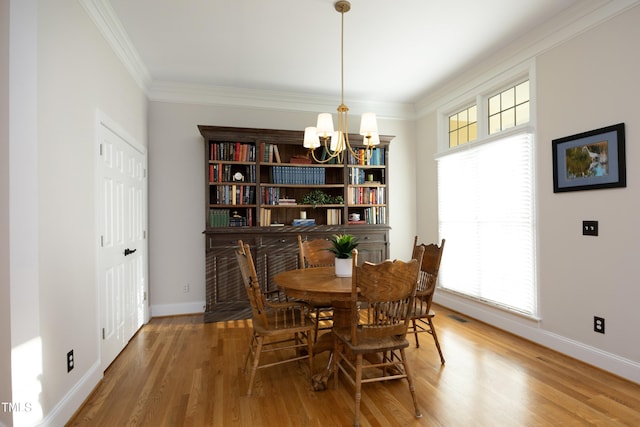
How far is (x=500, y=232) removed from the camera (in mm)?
3668

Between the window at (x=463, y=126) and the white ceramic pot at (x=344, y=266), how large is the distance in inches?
103

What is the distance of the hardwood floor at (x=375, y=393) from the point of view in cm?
205

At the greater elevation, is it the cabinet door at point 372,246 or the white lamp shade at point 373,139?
the white lamp shade at point 373,139

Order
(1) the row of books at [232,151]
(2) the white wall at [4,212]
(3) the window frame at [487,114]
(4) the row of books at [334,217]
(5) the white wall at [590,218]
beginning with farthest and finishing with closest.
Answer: (4) the row of books at [334,217] → (1) the row of books at [232,151] → (3) the window frame at [487,114] → (5) the white wall at [590,218] → (2) the white wall at [4,212]

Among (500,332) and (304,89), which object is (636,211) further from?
(304,89)

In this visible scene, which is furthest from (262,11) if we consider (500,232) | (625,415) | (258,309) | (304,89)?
(625,415)

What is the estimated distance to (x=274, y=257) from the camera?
4246mm

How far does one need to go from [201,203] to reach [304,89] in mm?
2036

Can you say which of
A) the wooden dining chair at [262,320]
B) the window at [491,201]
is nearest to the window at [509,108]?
the window at [491,201]

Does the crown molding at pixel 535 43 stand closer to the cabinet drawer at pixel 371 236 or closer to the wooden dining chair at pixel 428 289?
the cabinet drawer at pixel 371 236

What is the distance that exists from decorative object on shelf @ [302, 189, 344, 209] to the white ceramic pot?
5.97 ft

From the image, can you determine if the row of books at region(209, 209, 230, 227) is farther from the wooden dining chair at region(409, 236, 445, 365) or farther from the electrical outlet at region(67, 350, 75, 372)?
the wooden dining chair at region(409, 236, 445, 365)

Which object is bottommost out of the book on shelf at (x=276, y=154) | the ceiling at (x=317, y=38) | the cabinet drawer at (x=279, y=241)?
the cabinet drawer at (x=279, y=241)

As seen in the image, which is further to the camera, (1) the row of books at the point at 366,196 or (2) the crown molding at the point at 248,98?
(1) the row of books at the point at 366,196
